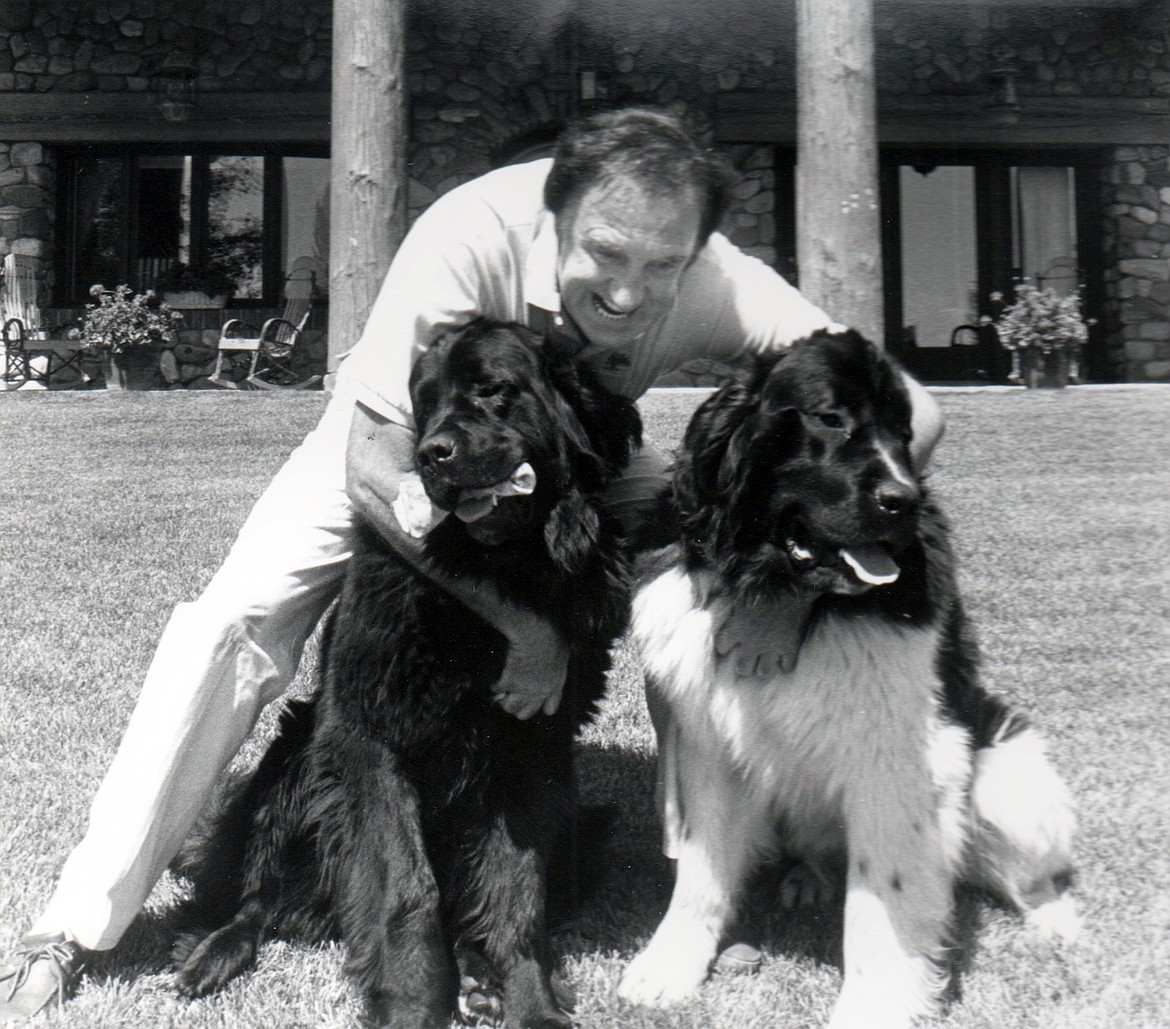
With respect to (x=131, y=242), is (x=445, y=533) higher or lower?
lower

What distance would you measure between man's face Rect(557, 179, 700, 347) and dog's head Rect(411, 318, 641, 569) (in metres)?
0.14

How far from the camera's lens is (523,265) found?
2.39 m

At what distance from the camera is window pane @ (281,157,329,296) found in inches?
504

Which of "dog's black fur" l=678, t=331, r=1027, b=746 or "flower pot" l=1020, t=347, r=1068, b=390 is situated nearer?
"dog's black fur" l=678, t=331, r=1027, b=746

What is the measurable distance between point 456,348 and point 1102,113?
1168 cm

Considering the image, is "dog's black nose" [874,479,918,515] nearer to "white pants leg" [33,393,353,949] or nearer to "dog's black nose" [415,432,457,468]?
"dog's black nose" [415,432,457,468]

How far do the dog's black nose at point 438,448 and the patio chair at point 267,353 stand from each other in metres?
9.18

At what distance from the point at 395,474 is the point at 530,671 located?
456 millimetres

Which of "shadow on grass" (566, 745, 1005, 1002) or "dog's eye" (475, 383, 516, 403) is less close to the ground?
"dog's eye" (475, 383, 516, 403)

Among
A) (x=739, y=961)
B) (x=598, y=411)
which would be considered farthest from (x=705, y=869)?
(x=598, y=411)

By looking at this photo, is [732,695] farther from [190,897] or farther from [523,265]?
[190,897]

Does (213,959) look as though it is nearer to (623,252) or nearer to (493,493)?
(493,493)

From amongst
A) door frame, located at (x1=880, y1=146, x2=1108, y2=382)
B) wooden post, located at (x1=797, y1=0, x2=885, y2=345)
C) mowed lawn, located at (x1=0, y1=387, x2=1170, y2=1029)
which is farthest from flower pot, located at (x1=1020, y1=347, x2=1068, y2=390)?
wooden post, located at (x1=797, y1=0, x2=885, y2=345)

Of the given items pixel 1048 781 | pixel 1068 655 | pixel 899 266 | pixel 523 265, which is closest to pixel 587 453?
pixel 523 265
